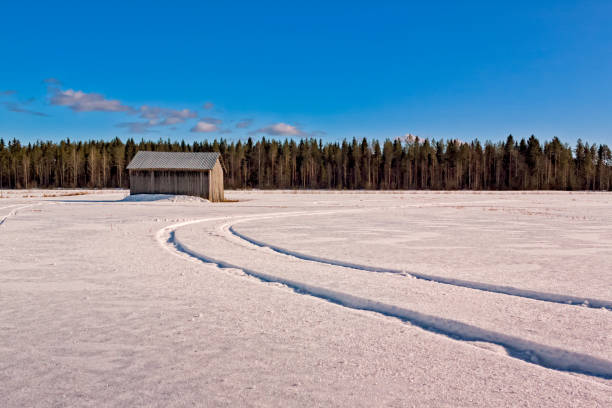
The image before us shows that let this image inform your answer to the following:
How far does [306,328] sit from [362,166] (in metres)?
111

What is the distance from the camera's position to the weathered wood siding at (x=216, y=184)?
42.4 m

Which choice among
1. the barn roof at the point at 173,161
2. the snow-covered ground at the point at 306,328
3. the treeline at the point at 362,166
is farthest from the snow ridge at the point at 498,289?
the treeline at the point at 362,166

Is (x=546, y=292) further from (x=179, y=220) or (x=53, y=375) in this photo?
(x=179, y=220)

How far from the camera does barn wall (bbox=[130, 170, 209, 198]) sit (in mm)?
42125

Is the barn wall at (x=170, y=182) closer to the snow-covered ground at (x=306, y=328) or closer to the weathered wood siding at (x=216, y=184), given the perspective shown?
the weathered wood siding at (x=216, y=184)

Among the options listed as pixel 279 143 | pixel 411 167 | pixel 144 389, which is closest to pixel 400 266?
pixel 144 389

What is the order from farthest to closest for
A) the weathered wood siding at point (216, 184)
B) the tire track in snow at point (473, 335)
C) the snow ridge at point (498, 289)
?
1. the weathered wood siding at point (216, 184)
2. the snow ridge at point (498, 289)
3. the tire track in snow at point (473, 335)

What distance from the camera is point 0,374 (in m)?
4.00

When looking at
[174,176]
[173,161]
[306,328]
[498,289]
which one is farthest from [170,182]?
[306,328]

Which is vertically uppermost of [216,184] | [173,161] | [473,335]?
[173,161]

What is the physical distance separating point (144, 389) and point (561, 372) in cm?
361

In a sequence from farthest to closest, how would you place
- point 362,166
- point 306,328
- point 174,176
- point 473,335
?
point 362,166, point 174,176, point 306,328, point 473,335

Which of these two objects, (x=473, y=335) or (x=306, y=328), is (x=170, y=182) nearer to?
(x=306, y=328)

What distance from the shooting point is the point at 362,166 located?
114562 mm
